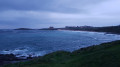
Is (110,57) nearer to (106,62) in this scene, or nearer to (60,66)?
(106,62)

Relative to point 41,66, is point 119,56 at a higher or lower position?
higher

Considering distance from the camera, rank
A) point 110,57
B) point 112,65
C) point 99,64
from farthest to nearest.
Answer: point 110,57 < point 99,64 < point 112,65

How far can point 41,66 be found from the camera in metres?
10.3

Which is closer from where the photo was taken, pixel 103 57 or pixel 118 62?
pixel 118 62

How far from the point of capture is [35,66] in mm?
10430

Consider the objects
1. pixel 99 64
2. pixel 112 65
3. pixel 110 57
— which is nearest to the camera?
pixel 112 65

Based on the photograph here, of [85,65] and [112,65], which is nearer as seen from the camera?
[112,65]

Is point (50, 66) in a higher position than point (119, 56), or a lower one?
lower

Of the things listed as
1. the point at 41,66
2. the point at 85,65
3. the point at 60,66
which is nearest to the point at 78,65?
the point at 85,65

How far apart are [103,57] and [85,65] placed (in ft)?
5.62

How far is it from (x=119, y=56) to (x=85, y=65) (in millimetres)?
2473

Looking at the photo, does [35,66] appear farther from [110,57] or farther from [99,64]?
[110,57]

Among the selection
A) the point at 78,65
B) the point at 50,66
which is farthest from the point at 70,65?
the point at 50,66

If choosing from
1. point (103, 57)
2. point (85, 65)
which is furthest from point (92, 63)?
point (103, 57)
